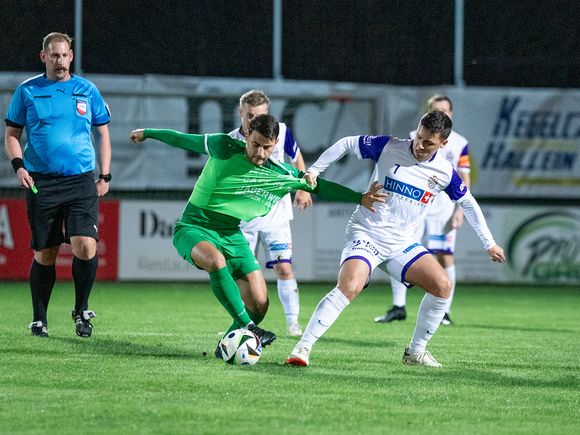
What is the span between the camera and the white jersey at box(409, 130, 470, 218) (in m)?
7.68

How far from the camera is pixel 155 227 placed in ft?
40.9

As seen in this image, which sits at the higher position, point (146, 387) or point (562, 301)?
point (146, 387)

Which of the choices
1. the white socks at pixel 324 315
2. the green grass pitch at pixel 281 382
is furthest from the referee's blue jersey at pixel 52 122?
the white socks at pixel 324 315

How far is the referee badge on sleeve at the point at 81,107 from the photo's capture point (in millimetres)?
5840

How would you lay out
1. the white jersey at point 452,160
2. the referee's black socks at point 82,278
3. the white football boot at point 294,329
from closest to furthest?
the referee's black socks at point 82,278 → the white football boot at point 294,329 → the white jersey at point 452,160

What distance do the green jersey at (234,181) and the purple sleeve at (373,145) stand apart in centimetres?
→ 29

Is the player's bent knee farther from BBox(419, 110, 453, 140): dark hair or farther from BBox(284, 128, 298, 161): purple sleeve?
BBox(284, 128, 298, 161): purple sleeve

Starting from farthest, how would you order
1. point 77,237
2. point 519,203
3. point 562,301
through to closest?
1. point 519,203
2. point 562,301
3. point 77,237

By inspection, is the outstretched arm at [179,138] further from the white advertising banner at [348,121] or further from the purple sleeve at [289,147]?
the white advertising banner at [348,121]

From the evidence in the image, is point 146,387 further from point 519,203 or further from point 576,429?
point 519,203

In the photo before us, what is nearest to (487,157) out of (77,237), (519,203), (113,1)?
(519,203)

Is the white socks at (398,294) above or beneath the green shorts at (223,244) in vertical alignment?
beneath

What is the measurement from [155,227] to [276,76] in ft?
10.00

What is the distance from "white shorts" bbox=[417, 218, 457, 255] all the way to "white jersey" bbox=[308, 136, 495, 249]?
8.97 ft
